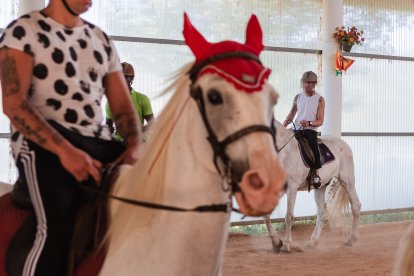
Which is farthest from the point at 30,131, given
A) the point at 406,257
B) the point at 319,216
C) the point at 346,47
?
the point at 346,47

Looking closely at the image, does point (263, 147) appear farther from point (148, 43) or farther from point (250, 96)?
point (148, 43)

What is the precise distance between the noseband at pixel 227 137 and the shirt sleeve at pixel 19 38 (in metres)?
0.57

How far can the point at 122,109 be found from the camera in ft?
8.05

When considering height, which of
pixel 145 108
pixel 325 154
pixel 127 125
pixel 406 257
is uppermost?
pixel 127 125

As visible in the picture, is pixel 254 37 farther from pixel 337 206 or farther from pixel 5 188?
pixel 337 206

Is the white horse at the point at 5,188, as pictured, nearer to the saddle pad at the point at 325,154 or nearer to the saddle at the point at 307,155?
the saddle at the point at 307,155

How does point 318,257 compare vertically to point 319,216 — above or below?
below

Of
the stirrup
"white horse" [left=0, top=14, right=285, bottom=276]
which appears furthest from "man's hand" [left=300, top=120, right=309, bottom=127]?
"white horse" [left=0, top=14, right=285, bottom=276]

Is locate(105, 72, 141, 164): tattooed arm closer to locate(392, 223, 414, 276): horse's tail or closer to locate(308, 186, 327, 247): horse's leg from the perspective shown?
locate(392, 223, 414, 276): horse's tail

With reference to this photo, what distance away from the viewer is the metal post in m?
9.90

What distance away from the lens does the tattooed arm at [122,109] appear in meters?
2.41

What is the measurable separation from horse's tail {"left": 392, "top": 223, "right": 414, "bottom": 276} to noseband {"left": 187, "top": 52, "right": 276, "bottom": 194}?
3.63 ft

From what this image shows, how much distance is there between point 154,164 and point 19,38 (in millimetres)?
649

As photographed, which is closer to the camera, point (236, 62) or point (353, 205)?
point (236, 62)
